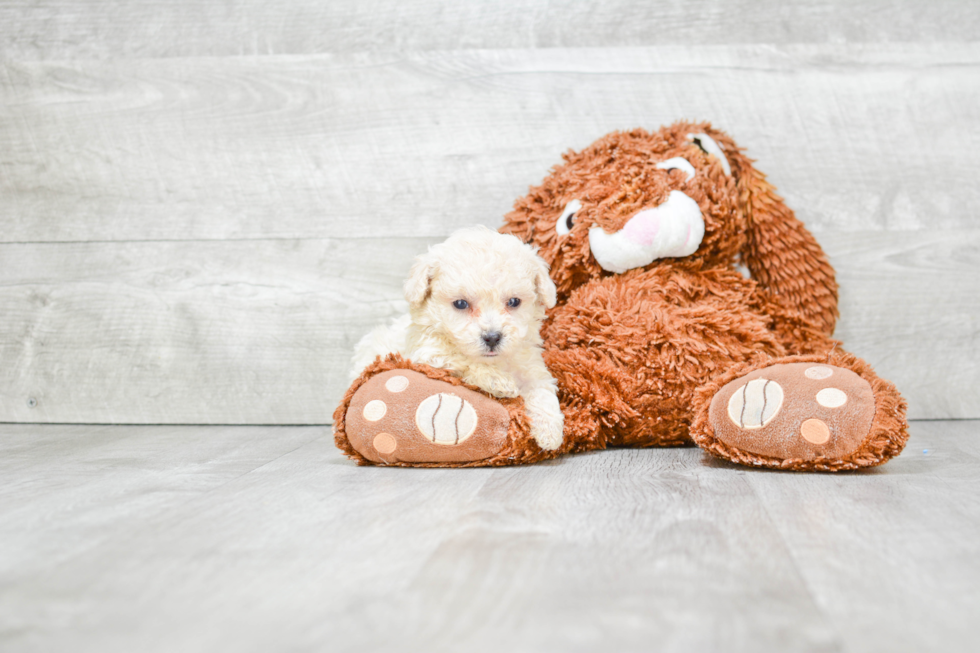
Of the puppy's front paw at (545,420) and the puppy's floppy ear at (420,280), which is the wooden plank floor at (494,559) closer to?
the puppy's front paw at (545,420)

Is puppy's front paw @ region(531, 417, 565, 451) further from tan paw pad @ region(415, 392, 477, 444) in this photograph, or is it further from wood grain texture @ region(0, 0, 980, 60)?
wood grain texture @ region(0, 0, 980, 60)

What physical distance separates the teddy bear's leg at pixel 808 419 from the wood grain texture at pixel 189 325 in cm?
68

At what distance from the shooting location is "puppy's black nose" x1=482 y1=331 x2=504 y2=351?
3.13 ft

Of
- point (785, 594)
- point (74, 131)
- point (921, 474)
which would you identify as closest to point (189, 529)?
point (785, 594)

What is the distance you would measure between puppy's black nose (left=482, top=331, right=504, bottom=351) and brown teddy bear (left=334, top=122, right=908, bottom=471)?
7 cm

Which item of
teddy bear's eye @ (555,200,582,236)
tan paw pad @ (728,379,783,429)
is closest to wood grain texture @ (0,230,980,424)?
teddy bear's eye @ (555,200,582,236)

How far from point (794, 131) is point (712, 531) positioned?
927 mm

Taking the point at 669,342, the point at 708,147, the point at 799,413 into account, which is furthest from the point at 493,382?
→ the point at 708,147

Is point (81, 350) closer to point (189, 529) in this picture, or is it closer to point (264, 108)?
point (264, 108)

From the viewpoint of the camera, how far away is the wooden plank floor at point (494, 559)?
49 cm

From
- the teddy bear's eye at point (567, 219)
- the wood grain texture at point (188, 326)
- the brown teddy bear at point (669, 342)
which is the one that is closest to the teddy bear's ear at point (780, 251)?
the brown teddy bear at point (669, 342)

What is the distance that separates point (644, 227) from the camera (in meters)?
1.11

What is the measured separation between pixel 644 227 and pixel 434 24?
0.61m

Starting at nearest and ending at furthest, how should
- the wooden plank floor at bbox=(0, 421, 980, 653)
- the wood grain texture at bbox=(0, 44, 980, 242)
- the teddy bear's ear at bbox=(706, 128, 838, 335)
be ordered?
the wooden plank floor at bbox=(0, 421, 980, 653) → the teddy bear's ear at bbox=(706, 128, 838, 335) → the wood grain texture at bbox=(0, 44, 980, 242)
